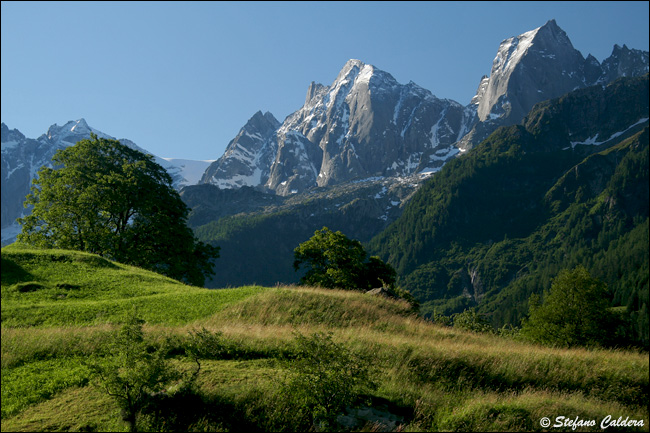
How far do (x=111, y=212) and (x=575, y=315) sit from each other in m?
52.9

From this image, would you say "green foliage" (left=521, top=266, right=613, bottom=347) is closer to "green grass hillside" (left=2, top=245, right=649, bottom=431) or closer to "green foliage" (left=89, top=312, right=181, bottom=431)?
"green grass hillside" (left=2, top=245, right=649, bottom=431)

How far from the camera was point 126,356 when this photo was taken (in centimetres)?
1352

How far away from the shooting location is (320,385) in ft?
45.7

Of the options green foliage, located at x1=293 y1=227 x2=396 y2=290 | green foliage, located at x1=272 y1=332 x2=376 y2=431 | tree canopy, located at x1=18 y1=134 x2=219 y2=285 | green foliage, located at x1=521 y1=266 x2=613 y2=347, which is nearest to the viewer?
green foliage, located at x1=272 y1=332 x2=376 y2=431

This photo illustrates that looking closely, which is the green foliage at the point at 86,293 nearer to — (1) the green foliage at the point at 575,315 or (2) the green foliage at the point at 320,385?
(2) the green foliage at the point at 320,385

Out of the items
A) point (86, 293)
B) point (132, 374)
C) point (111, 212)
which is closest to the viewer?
point (132, 374)

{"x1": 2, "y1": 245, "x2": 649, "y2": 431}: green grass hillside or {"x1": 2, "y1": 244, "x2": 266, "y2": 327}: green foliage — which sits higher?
{"x1": 2, "y1": 244, "x2": 266, "y2": 327}: green foliage

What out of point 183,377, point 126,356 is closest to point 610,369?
point 183,377

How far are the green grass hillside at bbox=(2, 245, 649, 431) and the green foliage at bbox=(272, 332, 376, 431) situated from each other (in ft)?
1.52

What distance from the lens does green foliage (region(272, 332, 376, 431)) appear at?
1390cm

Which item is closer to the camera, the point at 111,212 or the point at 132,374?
the point at 132,374

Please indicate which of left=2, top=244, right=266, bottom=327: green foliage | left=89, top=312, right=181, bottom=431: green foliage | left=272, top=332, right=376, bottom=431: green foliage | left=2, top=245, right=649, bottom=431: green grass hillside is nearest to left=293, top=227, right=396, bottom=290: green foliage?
left=2, top=244, right=266, bottom=327: green foliage

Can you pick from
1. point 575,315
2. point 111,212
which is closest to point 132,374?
point 111,212

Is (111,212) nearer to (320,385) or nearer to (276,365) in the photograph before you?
(276,365)
